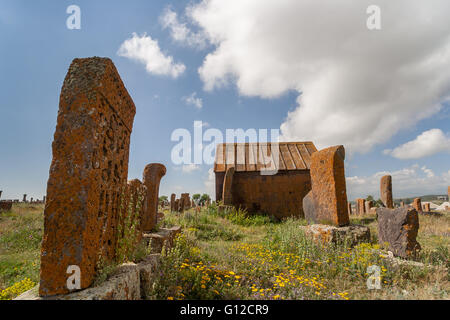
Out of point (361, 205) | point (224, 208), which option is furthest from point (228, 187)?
point (361, 205)

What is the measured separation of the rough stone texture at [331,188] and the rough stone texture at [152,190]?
12.1ft

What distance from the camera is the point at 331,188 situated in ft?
17.0

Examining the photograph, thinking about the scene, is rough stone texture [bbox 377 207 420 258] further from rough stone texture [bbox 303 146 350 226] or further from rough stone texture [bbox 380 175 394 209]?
rough stone texture [bbox 380 175 394 209]

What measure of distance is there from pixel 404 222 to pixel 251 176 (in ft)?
24.5

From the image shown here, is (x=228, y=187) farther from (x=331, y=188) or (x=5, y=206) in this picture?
(x=5, y=206)

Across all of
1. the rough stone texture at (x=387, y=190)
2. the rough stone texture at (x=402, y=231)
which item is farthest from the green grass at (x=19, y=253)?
the rough stone texture at (x=387, y=190)

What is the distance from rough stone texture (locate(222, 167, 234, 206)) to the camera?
10.7m

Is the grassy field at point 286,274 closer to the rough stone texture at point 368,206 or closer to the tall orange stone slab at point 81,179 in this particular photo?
the tall orange stone slab at point 81,179

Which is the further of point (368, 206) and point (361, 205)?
point (361, 205)

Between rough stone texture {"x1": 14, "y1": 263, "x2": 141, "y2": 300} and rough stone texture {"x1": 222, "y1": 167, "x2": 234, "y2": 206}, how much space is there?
8.34 m

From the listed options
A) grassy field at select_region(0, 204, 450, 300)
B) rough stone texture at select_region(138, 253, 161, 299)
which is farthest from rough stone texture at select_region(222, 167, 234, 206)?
rough stone texture at select_region(138, 253, 161, 299)

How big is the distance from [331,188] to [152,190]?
3.94 metres

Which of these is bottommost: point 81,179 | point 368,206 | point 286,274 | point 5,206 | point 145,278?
point 286,274
